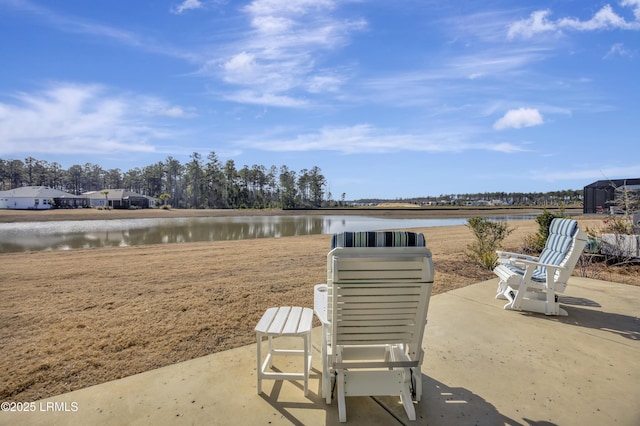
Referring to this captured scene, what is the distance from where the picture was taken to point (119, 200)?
187 feet

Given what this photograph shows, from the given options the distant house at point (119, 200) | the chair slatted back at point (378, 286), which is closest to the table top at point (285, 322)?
the chair slatted back at point (378, 286)

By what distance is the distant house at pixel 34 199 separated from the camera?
49812 millimetres

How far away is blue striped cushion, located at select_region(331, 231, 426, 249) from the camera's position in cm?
183

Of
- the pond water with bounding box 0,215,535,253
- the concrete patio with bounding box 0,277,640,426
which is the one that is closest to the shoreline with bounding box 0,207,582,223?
the pond water with bounding box 0,215,535,253

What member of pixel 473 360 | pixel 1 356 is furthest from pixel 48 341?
pixel 473 360

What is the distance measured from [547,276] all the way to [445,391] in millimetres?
2440

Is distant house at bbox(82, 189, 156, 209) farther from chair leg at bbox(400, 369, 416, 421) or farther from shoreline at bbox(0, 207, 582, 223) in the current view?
chair leg at bbox(400, 369, 416, 421)

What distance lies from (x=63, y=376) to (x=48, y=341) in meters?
0.87

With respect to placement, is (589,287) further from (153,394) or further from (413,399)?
(153,394)

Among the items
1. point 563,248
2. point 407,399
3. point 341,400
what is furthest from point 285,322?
point 563,248

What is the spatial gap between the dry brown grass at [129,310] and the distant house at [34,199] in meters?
56.5

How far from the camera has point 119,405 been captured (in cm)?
209

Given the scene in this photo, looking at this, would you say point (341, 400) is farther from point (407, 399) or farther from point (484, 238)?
point (484, 238)

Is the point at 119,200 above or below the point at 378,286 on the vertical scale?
above
